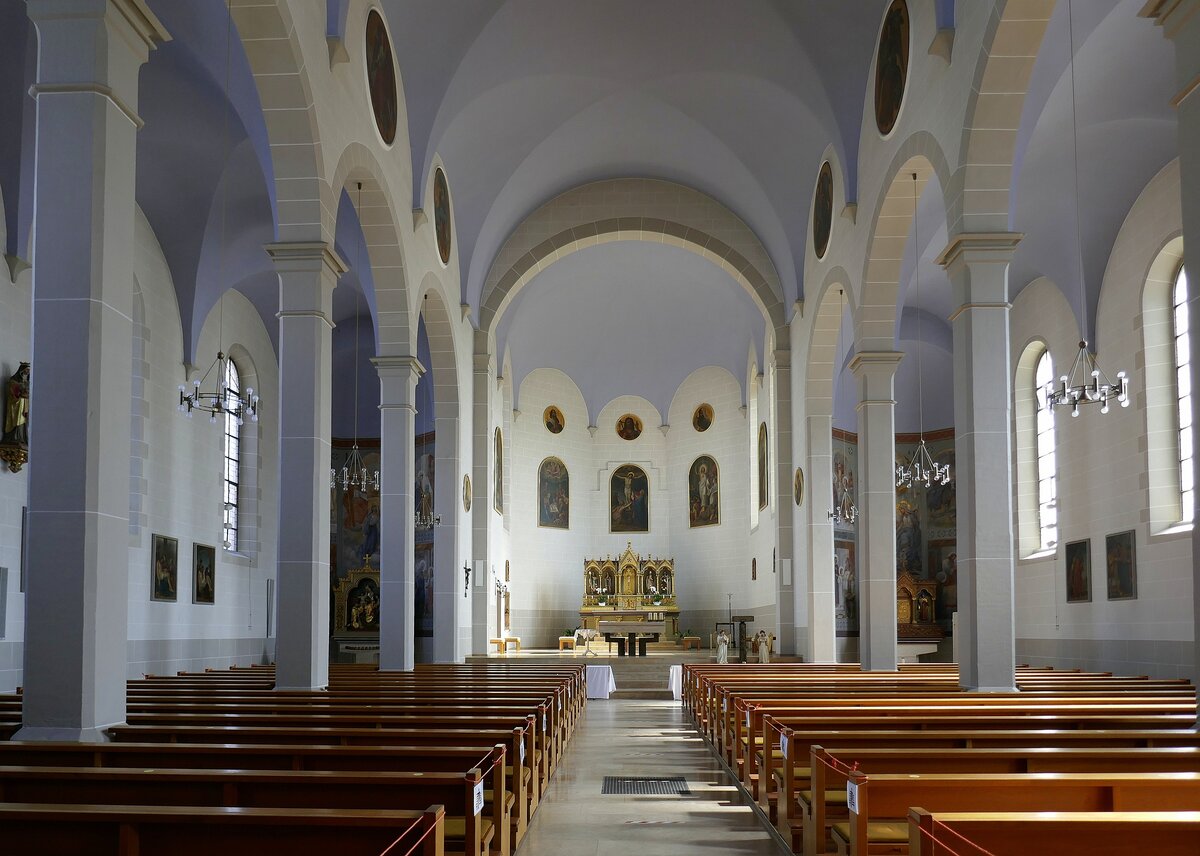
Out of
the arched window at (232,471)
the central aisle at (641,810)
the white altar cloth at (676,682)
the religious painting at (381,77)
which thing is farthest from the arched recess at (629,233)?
the central aisle at (641,810)

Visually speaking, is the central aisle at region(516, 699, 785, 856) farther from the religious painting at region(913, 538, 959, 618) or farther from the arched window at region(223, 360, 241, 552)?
the religious painting at region(913, 538, 959, 618)

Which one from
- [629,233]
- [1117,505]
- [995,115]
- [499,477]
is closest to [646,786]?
[995,115]

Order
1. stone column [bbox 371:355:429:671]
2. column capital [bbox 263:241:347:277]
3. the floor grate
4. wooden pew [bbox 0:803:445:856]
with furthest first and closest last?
stone column [bbox 371:355:429:671], column capital [bbox 263:241:347:277], the floor grate, wooden pew [bbox 0:803:445:856]

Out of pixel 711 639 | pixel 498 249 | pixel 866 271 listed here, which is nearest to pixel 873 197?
pixel 866 271

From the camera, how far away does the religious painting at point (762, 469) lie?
27.4 meters

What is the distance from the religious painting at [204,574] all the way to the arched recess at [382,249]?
6193 mm

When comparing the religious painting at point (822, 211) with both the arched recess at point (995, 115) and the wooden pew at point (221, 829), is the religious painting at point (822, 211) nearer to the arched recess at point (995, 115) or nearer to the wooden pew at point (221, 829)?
the arched recess at point (995, 115)

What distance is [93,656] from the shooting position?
22.2 feet

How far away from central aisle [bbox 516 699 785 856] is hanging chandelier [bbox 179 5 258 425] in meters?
5.21

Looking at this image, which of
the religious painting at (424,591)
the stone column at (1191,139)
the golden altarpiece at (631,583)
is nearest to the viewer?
the stone column at (1191,139)

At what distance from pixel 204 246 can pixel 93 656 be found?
12891mm

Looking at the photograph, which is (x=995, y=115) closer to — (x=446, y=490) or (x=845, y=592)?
(x=446, y=490)

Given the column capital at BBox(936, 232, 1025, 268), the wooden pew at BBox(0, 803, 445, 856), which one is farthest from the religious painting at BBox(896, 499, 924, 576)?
the wooden pew at BBox(0, 803, 445, 856)

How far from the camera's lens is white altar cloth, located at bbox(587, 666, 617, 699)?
839 inches
